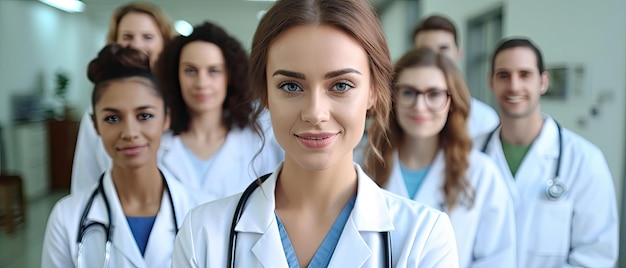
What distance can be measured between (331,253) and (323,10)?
1.41 ft

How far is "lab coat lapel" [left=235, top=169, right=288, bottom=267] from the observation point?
33.8 inches

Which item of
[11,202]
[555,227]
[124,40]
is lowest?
[11,202]

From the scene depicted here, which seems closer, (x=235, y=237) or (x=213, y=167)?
(x=235, y=237)

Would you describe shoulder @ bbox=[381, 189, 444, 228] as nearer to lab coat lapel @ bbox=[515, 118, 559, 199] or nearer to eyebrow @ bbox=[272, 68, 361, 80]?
eyebrow @ bbox=[272, 68, 361, 80]

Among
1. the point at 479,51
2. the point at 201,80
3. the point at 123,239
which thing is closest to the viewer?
the point at 123,239

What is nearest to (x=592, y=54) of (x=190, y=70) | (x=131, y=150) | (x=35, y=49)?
(x=190, y=70)

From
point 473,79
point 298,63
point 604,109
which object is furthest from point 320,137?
point 473,79

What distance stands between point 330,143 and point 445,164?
0.75 metres

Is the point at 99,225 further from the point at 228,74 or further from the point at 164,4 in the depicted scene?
the point at 164,4

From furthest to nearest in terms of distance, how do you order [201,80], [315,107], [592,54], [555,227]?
[592,54]
[555,227]
[201,80]
[315,107]

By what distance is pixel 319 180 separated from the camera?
0.91m

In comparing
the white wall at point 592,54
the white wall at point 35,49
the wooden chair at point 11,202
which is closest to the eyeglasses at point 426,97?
the white wall at point 592,54

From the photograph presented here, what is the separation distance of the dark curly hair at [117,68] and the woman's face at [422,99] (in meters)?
0.68

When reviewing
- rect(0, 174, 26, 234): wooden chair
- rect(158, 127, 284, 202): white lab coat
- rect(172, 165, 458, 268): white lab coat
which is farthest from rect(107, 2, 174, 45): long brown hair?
rect(0, 174, 26, 234): wooden chair
